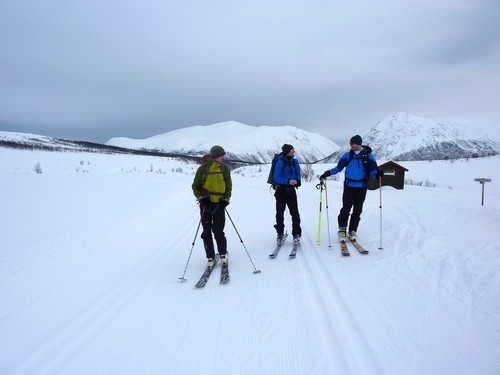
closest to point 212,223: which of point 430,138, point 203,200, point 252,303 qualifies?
point 203,200

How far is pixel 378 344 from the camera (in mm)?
2822

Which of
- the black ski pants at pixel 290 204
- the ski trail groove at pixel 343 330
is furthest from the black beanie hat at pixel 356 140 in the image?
the ski trail groove at pixel 343 330

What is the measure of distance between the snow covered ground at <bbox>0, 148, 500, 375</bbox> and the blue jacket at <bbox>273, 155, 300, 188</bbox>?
1.54 metres

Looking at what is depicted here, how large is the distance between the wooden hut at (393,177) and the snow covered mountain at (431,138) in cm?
13885

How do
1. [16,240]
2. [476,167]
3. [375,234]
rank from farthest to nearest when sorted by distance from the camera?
1. [476,167]
2. [375,234]
3. [16,240]

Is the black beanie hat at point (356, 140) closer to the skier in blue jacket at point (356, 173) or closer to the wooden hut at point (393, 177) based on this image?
the skier in blue jacket at point (356, 173)

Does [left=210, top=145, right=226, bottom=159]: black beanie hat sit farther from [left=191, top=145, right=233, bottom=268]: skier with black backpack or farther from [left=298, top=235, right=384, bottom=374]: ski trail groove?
[left=298, top=235, right=384, bottom=374]: ski trail groove

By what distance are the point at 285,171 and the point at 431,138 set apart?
192 metres

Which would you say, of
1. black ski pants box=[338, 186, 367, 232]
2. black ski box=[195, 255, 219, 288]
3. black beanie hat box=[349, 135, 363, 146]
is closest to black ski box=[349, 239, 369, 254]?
black ski pants box=[338, 186, 367, 232]

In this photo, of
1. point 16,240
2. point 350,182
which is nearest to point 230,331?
point 350,182

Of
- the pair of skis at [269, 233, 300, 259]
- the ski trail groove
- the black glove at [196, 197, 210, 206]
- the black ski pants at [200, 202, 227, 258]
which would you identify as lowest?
the ski trail groove

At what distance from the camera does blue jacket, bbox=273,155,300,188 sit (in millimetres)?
6129

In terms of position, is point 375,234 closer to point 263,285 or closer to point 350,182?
point 350,182

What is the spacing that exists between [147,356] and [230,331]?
35.9 inches
